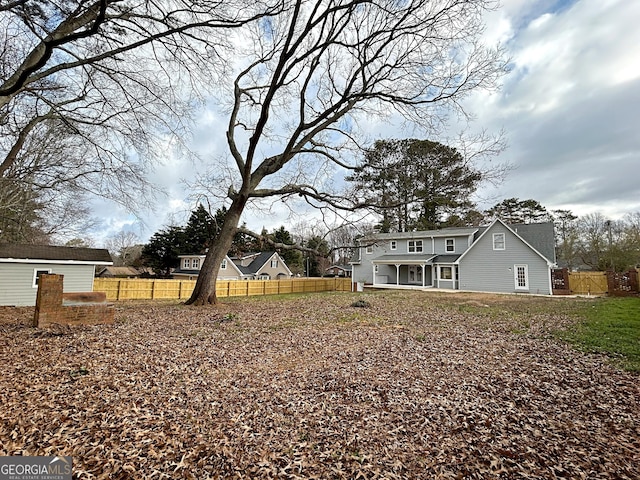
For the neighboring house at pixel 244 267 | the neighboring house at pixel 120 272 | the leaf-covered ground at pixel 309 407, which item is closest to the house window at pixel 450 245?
the leaf-covered ground at pixel 309 407

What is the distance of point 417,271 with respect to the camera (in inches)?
1045

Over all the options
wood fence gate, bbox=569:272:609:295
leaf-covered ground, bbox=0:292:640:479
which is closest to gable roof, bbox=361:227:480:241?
wood fence gate, bbox=569:272:609:295

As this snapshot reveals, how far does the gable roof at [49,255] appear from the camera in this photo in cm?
1282

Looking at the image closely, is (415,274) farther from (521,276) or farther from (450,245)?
(521,276)

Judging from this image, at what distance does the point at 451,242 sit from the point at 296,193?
17.3 m

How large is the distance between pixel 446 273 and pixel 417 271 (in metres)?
2.95

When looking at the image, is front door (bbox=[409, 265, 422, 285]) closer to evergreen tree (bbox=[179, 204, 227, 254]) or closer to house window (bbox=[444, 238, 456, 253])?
house window (bbox=[444, 238, 456, 253])

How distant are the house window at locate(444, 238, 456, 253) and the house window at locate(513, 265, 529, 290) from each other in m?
4.72

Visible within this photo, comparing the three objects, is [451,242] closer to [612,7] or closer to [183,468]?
[612,7]

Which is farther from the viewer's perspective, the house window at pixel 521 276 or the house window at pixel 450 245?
the house window at pixel 450 245

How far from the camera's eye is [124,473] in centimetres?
229

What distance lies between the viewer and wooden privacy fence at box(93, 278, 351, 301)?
1745 centimetres

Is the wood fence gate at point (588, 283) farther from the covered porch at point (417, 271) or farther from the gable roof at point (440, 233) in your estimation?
the covered porch at point (417, 271)

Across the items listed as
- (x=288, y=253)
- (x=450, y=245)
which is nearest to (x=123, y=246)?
(x=288, y=253)
